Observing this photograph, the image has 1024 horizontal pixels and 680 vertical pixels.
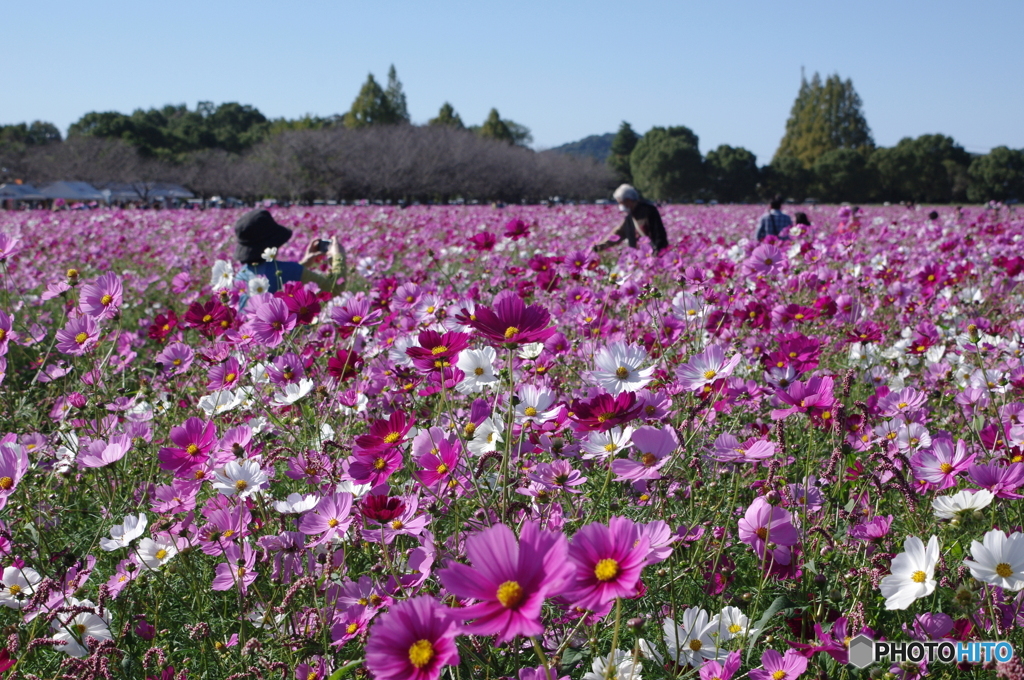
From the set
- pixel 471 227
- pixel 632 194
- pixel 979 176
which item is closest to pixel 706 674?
pixel 632 194

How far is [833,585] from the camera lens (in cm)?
131

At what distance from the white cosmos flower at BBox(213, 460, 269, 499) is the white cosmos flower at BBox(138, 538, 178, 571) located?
0.20 m

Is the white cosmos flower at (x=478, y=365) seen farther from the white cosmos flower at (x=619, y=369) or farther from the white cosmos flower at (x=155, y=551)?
the white cosmos flower at (x=155, y=551)

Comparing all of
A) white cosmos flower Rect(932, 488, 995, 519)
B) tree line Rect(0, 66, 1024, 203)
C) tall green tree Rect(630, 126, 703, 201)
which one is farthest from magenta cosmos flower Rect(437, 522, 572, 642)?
tall green tree Rect(630, 126, 703, 201)

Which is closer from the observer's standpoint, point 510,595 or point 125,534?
point 510,595

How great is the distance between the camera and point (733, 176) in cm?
4378

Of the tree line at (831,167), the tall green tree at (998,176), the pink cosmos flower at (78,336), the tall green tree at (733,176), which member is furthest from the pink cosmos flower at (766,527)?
the tall green tree at (733,176)

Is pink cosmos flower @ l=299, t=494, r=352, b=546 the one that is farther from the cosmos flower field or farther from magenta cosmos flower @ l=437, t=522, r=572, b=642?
magenta cosmos flower @ l=437, t=522, r=572, b=642

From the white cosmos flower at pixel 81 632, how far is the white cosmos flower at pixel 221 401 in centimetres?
56

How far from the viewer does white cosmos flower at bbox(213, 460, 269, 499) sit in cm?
124

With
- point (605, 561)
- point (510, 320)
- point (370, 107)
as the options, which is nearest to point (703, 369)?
point (510, 320)

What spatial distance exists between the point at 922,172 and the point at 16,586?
1765 inches

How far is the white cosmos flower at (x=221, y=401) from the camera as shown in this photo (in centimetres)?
170

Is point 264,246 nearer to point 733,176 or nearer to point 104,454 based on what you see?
point 104,454
